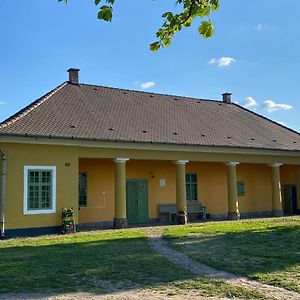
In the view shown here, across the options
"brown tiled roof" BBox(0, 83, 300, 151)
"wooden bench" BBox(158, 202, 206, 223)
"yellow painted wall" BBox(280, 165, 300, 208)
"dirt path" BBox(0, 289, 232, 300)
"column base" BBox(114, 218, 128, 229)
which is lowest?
"dirt path" BBox(0, 289, 232, 300)

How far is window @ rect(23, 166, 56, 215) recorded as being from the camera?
16016 millimetres

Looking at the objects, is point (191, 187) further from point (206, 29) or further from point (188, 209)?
point (206, 29)

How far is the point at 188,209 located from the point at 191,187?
125 centimetres

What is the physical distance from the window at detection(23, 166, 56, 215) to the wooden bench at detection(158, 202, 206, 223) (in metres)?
6.51

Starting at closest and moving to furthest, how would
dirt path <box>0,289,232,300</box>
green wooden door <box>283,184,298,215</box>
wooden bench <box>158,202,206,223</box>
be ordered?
1. dirt path <box>0,289,232,300</box>
2. wooden bench <box>158,202,206,223</box>
3. green wooden door <box>283,184,298,215</box>

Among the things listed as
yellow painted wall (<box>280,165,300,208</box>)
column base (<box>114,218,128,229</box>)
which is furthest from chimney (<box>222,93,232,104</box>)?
column base (<box>114,218,128,229</box>)

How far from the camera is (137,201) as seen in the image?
68.3ft

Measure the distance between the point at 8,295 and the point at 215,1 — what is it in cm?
539

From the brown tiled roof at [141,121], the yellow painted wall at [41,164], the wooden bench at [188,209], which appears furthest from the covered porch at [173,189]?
the yellow painted wall at [41,164]

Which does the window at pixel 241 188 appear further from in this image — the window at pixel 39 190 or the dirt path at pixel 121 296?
the dirt path at pixel 121 296

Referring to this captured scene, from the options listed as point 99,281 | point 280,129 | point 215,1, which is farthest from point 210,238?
point 280,129

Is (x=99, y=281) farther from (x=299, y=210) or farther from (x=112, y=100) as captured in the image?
(x=299, y=210)

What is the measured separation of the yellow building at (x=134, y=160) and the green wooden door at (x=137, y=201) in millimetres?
48

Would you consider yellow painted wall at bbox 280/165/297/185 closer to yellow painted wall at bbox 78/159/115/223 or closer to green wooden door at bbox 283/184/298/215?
green wooden door at bbox 283/184/298/215
